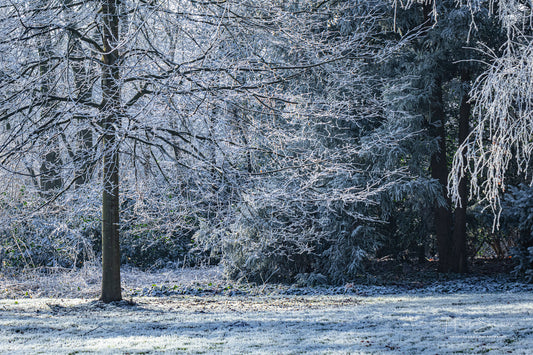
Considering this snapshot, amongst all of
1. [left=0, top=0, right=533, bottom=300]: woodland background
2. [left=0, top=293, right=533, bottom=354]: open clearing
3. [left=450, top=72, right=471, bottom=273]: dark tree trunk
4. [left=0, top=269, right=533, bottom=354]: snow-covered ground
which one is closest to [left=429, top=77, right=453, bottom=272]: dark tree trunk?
[left=0, top=0, right=533, bottom=300]: woodland background

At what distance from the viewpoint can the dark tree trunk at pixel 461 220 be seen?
38.8ft

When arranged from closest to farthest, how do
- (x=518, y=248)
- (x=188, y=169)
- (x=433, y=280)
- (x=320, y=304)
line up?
(x=188, y=169), (x=320, y=304), (x=518, y=248), (x=433, y=280)

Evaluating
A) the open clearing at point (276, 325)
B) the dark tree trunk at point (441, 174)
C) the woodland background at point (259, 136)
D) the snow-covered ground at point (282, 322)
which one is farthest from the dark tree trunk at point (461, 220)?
the open clearing at point (276, 325)

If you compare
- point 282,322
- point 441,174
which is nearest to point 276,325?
point 282,322

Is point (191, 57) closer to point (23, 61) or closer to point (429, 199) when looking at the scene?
point (23, 61)

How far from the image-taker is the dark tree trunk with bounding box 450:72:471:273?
11828 mm

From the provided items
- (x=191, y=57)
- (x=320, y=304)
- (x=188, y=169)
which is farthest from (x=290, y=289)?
(x=191, y=57)

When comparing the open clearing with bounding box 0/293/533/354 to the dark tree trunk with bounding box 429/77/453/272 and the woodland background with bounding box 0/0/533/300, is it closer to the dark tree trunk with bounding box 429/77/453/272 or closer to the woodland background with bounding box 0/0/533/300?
the woodland background with bounding box 0/0/533/300

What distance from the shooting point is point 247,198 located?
7230 millimetres

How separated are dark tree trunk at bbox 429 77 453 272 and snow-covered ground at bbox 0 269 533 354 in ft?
7.23

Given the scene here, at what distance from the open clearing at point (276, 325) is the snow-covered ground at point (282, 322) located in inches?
0.4

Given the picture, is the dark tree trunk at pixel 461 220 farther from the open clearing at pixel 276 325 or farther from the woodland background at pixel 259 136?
the open clearing at pixel 276 325

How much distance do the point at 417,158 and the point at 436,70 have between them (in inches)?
78.5

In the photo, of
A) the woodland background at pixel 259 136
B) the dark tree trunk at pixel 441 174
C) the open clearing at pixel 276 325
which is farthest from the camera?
the dark tree trunk at pixel 441 174
